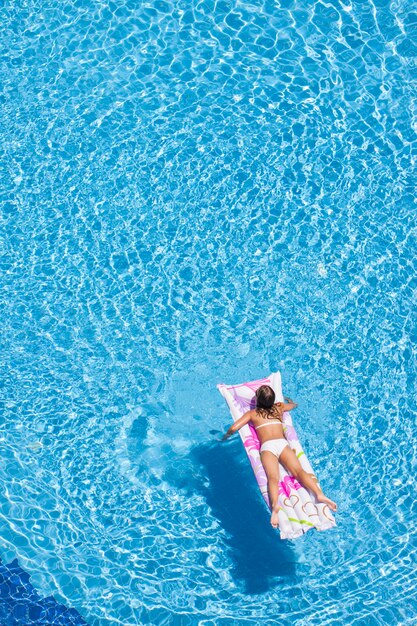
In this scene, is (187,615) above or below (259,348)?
below

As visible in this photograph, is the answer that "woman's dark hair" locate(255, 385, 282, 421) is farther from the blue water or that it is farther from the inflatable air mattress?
the blue water

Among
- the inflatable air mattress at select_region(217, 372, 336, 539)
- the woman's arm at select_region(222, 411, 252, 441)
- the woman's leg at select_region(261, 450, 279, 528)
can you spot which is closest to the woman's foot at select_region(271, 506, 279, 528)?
the woman's leg at select_region(261, 450, 279, 528)

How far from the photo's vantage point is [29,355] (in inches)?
338

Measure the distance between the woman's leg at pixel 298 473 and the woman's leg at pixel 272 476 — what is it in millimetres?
89

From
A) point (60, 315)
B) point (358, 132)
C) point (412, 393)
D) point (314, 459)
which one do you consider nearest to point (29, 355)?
point (60, 315)

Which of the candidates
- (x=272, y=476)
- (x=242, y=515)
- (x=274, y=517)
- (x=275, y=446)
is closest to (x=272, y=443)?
(x=275, y=446)

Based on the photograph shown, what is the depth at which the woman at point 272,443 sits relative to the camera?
7000 mm

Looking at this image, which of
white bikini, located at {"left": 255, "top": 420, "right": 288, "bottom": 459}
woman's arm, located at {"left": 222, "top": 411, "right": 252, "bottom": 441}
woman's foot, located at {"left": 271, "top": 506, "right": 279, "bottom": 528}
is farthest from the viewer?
woman's arm, located at {"left": 222, "top": 411, "right": 252, "bottom": 441}

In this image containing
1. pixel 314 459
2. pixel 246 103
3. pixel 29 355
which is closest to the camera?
pixel 314 459

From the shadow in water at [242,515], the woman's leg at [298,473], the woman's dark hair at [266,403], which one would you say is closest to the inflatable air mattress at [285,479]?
the woman's leg at [298,473]

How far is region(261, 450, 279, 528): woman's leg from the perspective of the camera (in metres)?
6.80

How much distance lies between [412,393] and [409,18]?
4647 mm

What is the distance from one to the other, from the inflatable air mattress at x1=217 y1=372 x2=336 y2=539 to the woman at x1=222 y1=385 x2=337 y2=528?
65 millimetres

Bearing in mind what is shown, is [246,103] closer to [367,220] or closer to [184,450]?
[367,220]
